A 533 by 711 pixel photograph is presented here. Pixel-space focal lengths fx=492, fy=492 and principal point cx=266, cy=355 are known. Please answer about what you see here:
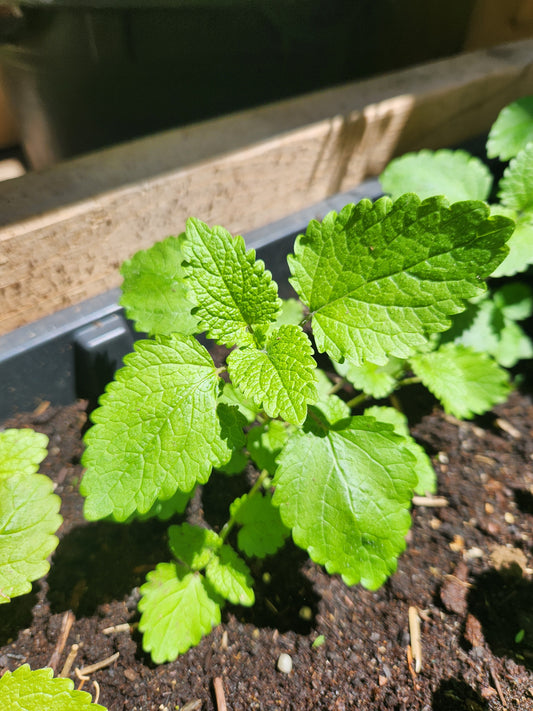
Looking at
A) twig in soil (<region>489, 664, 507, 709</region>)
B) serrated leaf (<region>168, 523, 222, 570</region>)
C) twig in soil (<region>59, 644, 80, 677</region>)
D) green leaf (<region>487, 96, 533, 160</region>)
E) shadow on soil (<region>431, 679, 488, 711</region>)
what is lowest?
twig in soil (<region>489, 664, 507, 709</region>)

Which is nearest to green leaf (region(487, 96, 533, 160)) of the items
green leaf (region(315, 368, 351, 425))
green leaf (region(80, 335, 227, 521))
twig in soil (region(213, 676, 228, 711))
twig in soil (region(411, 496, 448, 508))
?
green leaf (region(315, 368, 351, 425))

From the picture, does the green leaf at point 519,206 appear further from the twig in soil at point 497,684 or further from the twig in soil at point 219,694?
the twig in soil at point 219,694

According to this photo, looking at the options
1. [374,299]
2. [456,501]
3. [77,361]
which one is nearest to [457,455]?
[456,501]

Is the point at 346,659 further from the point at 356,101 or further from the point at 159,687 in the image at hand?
the point at 356,101

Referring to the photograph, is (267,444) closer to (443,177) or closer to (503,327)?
Result: (443,177)

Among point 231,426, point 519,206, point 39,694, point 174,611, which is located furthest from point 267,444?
point 519,206

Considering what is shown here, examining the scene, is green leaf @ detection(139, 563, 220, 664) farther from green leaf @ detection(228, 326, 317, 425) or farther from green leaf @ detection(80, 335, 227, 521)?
green leaf @ detection(228, 326, 317, 425)

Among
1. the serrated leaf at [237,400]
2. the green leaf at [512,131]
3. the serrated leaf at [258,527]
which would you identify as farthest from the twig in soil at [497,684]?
the green leaf at [512,131]
